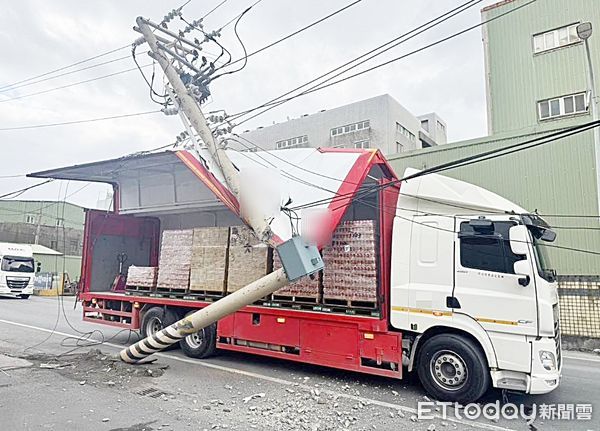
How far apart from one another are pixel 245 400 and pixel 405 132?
36173 mm

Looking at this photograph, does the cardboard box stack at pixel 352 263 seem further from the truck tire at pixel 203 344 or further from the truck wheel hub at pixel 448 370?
the truck tire at pixel 203 344

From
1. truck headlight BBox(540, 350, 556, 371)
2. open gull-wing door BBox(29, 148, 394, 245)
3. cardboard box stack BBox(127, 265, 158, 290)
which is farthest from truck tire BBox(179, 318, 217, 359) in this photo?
truck headlight BBox(540, 350, 556, 371)

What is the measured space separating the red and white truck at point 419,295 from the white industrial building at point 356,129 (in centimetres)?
2876

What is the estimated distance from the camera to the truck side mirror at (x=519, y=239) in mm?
5852

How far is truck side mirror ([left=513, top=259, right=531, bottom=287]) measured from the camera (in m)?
5.73

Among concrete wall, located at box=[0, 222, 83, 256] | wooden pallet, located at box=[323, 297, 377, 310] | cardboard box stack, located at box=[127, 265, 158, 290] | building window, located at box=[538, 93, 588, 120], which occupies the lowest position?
wooden pallet, located at box=[323, 297, 377, 310]

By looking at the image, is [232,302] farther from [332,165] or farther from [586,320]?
[586,320]

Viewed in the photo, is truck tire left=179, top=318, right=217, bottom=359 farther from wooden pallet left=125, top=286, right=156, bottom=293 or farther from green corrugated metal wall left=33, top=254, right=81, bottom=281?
green corrugated metal wall left=33, top=254, right=81, bottom=281

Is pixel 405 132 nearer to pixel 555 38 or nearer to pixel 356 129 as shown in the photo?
pixel 356 129

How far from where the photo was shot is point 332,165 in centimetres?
749

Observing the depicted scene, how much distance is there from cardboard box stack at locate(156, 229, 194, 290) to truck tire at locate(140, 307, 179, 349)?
523 millimetres

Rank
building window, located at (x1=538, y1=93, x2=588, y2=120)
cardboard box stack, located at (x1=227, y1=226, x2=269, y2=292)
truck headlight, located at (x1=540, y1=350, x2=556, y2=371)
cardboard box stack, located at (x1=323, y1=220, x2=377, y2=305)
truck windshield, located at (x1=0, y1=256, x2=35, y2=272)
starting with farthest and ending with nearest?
truck windshield, located at (x1=0, y1=256, x2=35, y2=272) < building window, located at (x1=538, y1=93, x2=588, y2=120) < cardboard box stack, located at (x1=227, y1=226, x2=269, y2=292) < cardboard box stack, located at (x1=323, y1=220, x2=377, y2=305) < truck headlight, located at (x1=540, y1=350, x2=556, y2=371)

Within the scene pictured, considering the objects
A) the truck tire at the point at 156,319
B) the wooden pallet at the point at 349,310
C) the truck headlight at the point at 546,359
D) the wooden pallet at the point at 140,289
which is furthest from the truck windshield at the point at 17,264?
the truck headlight at the point at 546,359

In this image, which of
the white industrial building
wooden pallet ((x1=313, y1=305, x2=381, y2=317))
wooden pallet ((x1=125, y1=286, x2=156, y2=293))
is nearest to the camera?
wooden pallet ((x1=313, y1=305, x2=381, y2=317))
